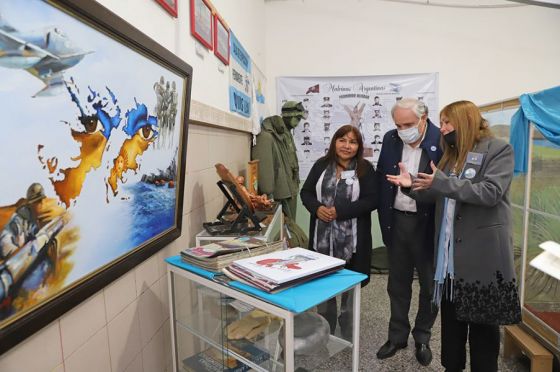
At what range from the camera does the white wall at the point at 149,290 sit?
3.10 ft

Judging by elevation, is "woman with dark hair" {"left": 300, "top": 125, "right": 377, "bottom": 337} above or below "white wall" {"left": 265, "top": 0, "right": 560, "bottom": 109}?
below

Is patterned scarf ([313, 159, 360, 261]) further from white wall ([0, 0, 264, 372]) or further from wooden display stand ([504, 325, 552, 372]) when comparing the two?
wooden display stand ([504, 325, 552, 372])

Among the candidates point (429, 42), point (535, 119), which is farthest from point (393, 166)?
point (429, 42)

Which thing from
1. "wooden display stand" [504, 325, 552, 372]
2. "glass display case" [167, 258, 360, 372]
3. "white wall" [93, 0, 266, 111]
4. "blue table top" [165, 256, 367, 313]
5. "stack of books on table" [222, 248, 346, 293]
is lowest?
"wooden display stand" [504, 325, 552, 372]

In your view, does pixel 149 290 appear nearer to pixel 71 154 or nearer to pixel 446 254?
pixel 71 154

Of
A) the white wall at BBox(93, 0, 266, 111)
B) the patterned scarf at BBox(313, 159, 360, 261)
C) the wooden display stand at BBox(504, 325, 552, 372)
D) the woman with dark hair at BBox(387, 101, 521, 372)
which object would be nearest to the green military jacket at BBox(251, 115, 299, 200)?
the white wall at BBox(93, 0, 266, 111)

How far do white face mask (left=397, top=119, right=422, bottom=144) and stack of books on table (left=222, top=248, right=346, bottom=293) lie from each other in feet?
3.49

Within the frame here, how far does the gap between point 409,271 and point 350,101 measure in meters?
2.56

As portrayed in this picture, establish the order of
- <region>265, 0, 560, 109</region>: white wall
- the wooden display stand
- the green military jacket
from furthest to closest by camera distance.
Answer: <region>265, 0, 560, 109</region>: white wall < the green military jacket < the wooden display stand

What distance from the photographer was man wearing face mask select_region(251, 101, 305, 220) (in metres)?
3.19

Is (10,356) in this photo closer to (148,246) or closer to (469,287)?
(148,246)

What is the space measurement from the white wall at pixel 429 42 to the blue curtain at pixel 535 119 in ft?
6.01

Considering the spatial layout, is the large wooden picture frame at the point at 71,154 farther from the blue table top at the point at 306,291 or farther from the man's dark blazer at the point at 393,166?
the man's dark blazer at the point at 393,166

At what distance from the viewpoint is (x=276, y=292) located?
3.60ft
